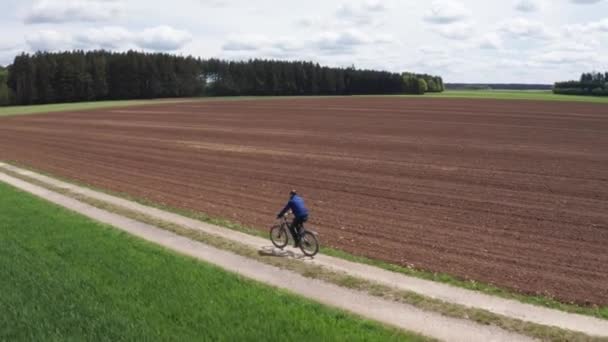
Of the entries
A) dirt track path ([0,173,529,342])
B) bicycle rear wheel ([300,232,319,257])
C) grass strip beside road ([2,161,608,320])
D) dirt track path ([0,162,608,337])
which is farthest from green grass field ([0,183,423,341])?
grass strip beside road ([2,161,608,320])

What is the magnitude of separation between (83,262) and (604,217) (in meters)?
15.0

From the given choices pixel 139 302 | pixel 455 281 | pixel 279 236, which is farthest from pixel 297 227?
pixel 139 302

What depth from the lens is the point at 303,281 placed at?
12.5m

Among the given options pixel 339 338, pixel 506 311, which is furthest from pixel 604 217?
pixel 339 338

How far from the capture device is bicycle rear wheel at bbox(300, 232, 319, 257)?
1449 centimetres

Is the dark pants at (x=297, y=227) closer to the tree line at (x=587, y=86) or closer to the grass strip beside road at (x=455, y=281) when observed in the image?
the grass strip beside road at (x=455, y=281)

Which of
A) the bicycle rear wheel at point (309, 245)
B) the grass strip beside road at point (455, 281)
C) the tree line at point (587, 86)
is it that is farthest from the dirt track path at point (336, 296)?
the tree line at point (587, 86)

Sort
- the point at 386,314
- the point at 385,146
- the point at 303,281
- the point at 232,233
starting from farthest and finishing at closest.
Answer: the point at 385,146, the point at 232,233, the point at 303,281, the point at 386,314

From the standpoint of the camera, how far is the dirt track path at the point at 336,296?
9617 millimetres

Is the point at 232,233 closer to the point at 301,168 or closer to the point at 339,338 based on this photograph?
the point at 339,338

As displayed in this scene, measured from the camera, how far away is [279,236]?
612 inches

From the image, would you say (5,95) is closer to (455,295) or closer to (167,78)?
(167,78)

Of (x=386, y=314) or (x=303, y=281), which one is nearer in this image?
(x=386, y=314)

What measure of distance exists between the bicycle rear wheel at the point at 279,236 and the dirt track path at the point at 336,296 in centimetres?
138
